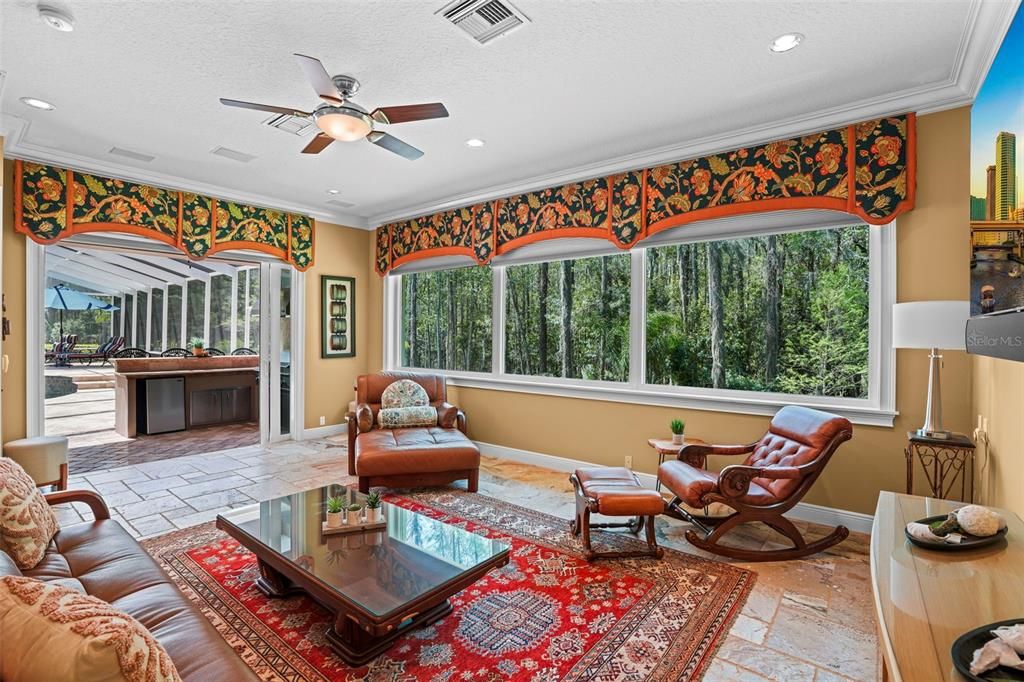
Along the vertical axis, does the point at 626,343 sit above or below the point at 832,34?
below

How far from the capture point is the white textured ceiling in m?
2.36

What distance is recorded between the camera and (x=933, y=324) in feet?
8.43

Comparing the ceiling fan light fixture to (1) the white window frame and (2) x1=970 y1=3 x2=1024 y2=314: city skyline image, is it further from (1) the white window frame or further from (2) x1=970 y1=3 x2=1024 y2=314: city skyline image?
(2) x1=970 y1=3 x2=1024 y2=314: city skyline image

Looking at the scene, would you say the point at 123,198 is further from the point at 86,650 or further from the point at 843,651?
the point at 843,651

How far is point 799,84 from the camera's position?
3.00 m

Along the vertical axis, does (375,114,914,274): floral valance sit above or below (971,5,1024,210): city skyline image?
above

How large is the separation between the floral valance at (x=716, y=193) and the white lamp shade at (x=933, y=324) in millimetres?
823

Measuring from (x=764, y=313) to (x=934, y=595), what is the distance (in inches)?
115

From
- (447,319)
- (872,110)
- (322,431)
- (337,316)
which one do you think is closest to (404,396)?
(447,319)

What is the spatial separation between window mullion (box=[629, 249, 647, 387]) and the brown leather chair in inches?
52.5

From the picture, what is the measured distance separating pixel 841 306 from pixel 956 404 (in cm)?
90

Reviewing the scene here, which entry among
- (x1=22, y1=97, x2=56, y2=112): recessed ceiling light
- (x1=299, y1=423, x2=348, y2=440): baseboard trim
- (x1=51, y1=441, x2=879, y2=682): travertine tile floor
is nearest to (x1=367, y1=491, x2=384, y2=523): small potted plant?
(x1=51, y1=441, x2=879, y2=682): travertine tile floor

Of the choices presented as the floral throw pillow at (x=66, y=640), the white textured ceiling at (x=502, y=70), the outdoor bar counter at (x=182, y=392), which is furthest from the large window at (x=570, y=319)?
the outdoor bar counter at (x=182, y=392)

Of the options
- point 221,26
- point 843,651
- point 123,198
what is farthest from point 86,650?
point 123,198
